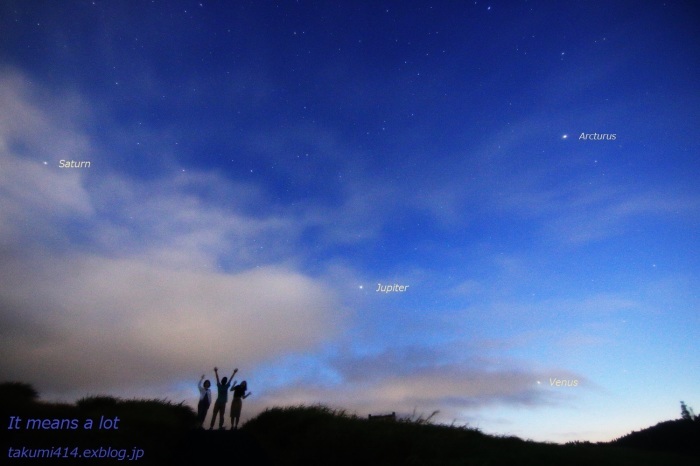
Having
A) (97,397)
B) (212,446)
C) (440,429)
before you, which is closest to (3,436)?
(212,446)

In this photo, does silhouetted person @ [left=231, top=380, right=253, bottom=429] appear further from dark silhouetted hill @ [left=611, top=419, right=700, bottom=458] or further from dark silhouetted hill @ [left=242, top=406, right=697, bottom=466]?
dark silhouetted hill @ [left=611, top=419, right=700, bottom=458]

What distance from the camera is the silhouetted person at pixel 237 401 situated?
16.9 m

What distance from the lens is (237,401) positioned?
17.0 meters

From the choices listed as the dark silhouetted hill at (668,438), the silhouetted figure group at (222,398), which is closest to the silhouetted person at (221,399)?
the silhouetted figure group at (222,398)

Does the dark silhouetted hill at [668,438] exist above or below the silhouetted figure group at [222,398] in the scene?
below

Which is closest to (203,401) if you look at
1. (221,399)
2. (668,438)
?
(221,399)

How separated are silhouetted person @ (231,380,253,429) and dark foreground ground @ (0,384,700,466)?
2.18m

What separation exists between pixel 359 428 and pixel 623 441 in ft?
81.8

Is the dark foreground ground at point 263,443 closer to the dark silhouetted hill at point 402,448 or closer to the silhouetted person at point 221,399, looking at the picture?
the dark silhouetted hill at point 402,448

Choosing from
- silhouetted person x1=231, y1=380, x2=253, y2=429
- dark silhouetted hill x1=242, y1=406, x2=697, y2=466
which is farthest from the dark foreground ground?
silhouetted person x1=231, y1=380, x2=253, y2=429

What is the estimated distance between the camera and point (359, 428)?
40.4 ft

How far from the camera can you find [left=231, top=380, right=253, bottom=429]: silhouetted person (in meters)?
16.9

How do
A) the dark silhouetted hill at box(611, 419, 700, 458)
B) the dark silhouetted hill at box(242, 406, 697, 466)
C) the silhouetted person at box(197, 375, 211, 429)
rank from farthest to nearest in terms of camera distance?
the dark silhouetted hill at box(611, 419, 700, 458)
the silhouetted person at box(197, 375, 211, 429)
the dark silhouetted hill at box(242, 406, 697, 466)

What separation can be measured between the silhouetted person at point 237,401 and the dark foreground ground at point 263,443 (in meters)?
2.18
